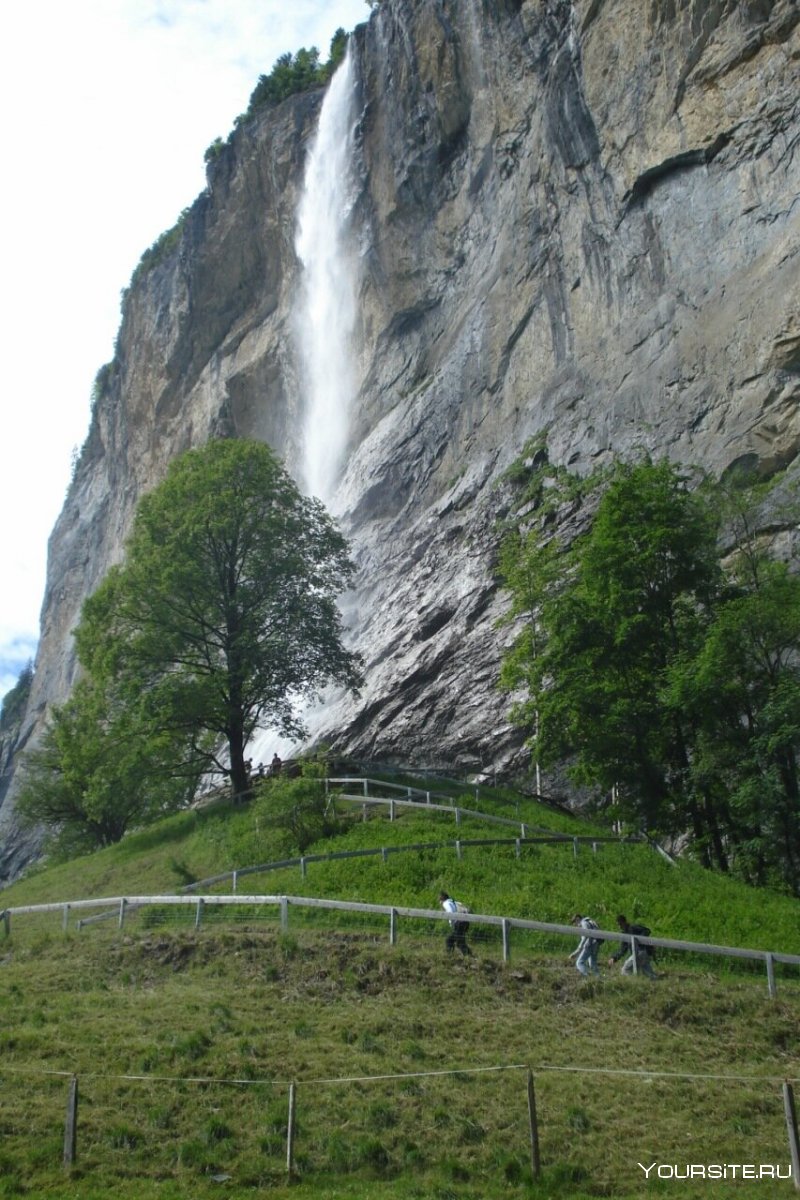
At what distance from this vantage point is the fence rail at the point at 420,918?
52.9 ft

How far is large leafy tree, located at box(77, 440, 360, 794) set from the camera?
3192 cm

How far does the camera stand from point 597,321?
41594 millimetres

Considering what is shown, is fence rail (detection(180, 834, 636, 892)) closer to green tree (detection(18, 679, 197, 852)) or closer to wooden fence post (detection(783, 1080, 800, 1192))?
green tree (detection(18, 679, 197, 852))

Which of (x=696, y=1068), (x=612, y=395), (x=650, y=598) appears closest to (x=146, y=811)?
(x=650, y=598)

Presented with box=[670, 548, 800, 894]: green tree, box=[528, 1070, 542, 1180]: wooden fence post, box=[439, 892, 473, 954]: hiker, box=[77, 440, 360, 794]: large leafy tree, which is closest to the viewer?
box=[528, 1070, 542, 1180]: wooden fence post

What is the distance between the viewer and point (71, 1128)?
1151cm

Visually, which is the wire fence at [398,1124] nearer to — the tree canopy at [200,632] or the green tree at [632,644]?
the green tree at [632,644]

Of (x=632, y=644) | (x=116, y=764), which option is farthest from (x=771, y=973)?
(x=116, y=764)

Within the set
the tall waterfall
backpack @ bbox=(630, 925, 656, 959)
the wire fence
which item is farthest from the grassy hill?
the tall waterfall

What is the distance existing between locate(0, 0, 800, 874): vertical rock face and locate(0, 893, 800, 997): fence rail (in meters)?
14.8

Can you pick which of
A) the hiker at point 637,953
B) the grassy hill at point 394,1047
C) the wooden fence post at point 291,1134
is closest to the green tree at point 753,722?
the grassy hill at point 394,1047

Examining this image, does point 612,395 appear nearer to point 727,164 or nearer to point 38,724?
point 727,164

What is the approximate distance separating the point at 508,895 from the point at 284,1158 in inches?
387

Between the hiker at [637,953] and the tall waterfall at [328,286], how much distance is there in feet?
135
